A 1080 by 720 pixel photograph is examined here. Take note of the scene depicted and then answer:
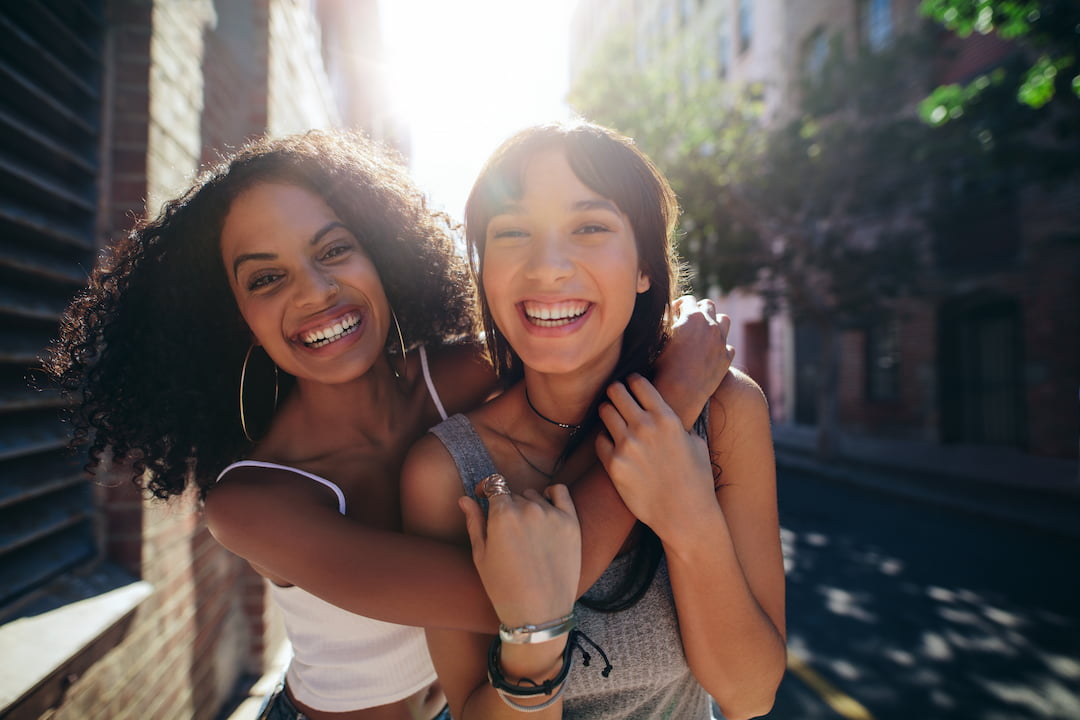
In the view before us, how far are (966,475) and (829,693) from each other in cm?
853

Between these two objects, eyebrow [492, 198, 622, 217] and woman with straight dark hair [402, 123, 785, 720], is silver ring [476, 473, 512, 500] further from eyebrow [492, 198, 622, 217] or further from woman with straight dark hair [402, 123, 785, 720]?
eyebrow [492, 198, 622, 217]

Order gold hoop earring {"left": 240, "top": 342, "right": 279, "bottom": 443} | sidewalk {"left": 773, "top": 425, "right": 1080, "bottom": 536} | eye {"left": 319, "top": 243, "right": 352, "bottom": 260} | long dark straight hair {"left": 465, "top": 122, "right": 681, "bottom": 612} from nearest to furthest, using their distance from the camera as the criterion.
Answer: long dark straight hair {"left": 465, "top": 122, "right": 681, "bottom": 612} < eye {"left": 319, "top": 243, "right": 352, "bottom": 260} < gold hoop earring {"left": 240, "top": 342, "right": 279, "bottom": 443} < sidewalk {"left": 773, "top": 425, "right": 1080, "bottom": 536}

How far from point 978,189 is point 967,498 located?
742 centimetres

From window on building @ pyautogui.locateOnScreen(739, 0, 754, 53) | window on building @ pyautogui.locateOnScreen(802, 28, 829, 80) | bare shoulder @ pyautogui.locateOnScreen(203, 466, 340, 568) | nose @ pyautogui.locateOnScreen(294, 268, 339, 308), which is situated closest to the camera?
bare shoulder @ pyautogui.locateOnScreen(203, 466, 340, 568)

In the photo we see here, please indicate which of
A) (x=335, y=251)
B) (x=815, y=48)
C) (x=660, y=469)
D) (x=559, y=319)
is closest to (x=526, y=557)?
(x=660, y=469)

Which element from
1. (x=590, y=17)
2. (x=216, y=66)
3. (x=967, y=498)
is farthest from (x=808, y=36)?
(x=590, y=17)

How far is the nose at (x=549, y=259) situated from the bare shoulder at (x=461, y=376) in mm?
602

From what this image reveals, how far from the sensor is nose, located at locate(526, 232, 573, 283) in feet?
5.13

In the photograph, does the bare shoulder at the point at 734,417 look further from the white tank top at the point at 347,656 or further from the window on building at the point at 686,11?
the window on building at the point at 686,11

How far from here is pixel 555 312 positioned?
1.62 metres

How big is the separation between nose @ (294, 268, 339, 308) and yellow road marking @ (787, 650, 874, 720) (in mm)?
3674

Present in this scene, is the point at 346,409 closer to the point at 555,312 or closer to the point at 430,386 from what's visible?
the point at 430,386

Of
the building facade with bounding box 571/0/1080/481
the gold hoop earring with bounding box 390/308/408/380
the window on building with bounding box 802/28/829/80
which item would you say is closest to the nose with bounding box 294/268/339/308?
the gold hoop earring with bounding box 390/308/408/380

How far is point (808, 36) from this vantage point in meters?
18.0
